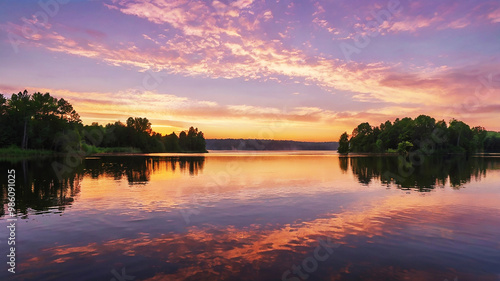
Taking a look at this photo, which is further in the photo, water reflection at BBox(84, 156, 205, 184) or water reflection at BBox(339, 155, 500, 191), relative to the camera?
water reflection at BBox(84, 156, 205, 184)

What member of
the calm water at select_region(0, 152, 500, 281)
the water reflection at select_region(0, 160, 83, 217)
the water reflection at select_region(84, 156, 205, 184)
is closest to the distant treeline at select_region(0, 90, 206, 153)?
the water reflection at select_region(84, 156, 205, 184)

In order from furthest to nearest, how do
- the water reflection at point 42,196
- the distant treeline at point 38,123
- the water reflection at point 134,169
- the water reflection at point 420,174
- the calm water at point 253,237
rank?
the distant treeline at point 38,123
the water reflection at point 134,169
the water reflection at point 420,174
the water reflection at point 42,196
the calm water at point 253,237

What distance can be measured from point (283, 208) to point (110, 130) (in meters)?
200

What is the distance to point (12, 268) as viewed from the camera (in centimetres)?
1090

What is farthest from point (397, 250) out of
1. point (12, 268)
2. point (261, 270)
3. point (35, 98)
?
point (35, 98)

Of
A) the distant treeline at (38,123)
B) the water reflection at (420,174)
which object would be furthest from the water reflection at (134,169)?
the distant treeline at (38,123)

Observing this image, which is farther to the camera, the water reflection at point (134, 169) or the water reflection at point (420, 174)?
the water reflection at point (134, 169)

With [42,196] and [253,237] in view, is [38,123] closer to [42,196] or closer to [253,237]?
[42,196]

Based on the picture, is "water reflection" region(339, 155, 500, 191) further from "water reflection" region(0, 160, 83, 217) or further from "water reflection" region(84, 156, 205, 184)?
"water reflection" region(0, 160, 83, 217)

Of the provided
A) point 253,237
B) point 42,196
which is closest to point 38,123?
point 42,196

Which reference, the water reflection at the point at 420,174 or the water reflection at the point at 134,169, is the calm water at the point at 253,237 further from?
the water reflection at the point at 134,169

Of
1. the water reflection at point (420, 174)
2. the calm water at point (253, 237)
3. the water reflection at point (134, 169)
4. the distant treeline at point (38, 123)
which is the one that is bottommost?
the water reflection at point (420, 174)

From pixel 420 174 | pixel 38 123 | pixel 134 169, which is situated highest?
pixel 38 123

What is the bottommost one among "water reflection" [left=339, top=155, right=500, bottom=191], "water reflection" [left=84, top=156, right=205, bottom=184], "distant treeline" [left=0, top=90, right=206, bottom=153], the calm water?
"water reflection" [left=339, top=155, right=500, bottom=191]
